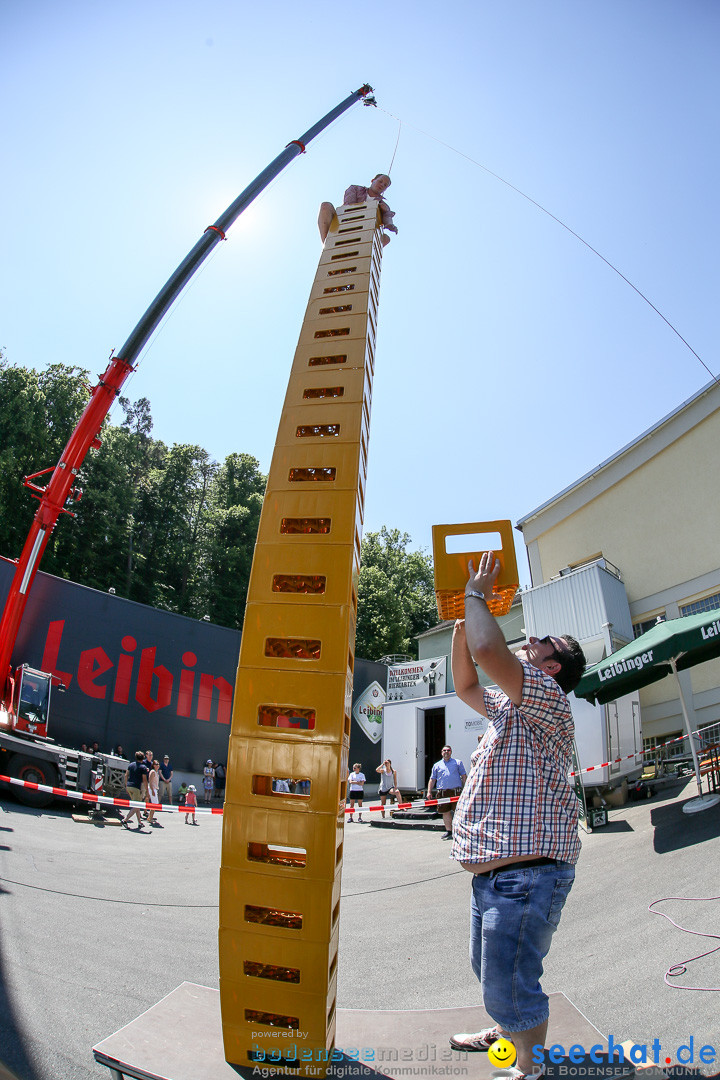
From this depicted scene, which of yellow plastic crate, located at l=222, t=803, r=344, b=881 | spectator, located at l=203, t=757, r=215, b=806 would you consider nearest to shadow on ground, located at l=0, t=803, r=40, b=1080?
yellow plastic crate, located at l=222, t=803, r=344, b=881

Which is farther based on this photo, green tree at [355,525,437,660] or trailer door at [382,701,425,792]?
green tree at [355,525,437,660]

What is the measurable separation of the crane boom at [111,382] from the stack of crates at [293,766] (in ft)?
33.2

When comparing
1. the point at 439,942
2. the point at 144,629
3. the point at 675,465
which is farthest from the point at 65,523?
the point at 439,942

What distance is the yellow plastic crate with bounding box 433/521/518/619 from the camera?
262cm

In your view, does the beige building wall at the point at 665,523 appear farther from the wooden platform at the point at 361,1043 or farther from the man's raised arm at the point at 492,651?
the man's raised arm at the point at 492,651

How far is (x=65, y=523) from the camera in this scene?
32.0 meters

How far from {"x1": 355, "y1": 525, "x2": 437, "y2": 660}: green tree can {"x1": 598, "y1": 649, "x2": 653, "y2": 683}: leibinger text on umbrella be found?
24.1 m

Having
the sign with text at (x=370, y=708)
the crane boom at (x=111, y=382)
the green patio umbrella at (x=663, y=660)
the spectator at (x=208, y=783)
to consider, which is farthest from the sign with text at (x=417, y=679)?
the crane boom at (x=111, y=382)

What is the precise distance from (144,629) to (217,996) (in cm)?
1944

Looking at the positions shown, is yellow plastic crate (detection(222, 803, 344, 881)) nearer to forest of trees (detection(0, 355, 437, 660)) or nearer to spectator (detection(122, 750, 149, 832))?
spectator (detection(122, 750, 149, 832))

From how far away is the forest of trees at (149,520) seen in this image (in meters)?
30.3

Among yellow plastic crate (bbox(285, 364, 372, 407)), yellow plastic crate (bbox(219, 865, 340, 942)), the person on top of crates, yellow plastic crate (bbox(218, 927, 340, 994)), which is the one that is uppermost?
the person on top of crates

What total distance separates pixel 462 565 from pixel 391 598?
123 feet

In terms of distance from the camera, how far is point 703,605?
1364 centimetres
